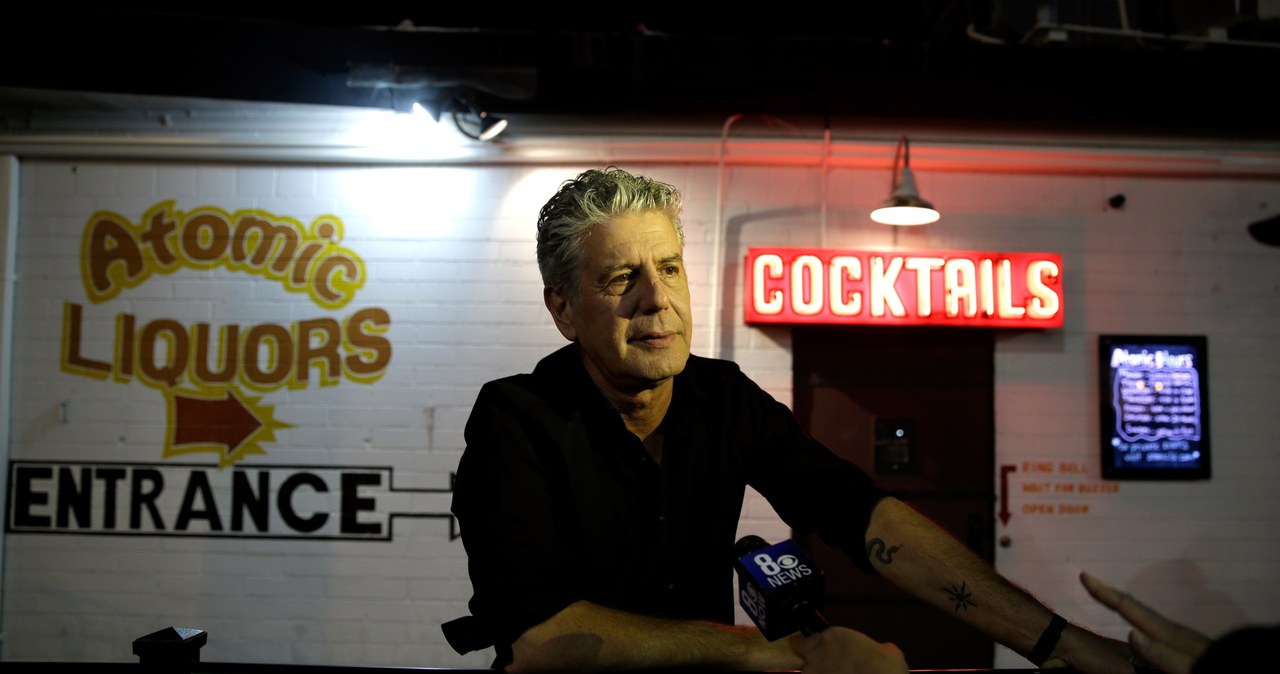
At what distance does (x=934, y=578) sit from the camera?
1.58 m

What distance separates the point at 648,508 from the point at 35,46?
4032 mm

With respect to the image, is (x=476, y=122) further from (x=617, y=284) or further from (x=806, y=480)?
(x=806, y=480)

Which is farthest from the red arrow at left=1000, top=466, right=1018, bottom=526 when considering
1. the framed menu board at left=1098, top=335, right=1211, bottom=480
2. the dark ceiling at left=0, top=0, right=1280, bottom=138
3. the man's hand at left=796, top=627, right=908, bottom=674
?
the man's hand at left=796, top=627, right=908, bottom=674

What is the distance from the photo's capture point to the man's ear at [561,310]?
178 cm

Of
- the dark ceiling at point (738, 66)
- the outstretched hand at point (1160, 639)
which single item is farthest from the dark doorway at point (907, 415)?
the outstretched hand at point (1160, 639)

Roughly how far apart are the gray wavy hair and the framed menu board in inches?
139

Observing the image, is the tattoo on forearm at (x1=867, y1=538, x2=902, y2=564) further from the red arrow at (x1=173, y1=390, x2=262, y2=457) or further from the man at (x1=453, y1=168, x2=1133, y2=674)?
the red arrow at (x1=173, y1=390, x2=262, y2=457)

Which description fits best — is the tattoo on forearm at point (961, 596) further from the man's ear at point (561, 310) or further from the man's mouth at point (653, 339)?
Answer: the man's ear at point (561, 310)

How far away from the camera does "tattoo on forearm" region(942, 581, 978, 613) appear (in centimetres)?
154

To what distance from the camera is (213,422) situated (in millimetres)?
4277

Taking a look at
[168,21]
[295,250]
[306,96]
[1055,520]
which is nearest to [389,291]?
[295,250]

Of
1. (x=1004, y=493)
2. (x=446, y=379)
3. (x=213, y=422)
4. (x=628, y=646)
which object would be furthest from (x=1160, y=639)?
(x=213, y=422)

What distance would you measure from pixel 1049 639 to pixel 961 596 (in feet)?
0.54

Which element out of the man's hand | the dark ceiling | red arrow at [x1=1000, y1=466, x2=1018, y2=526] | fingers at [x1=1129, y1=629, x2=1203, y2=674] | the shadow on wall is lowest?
the shadow on wall
